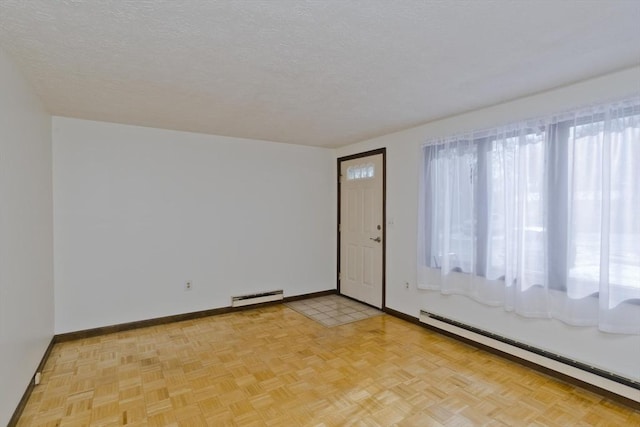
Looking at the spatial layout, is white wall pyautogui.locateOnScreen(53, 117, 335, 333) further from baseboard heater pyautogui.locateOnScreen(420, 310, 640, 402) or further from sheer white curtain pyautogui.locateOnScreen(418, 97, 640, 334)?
baseboard heater pyautogui.locateOnScreen(420, 310, 640, 402)

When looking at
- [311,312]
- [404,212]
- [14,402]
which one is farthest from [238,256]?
[14,402]

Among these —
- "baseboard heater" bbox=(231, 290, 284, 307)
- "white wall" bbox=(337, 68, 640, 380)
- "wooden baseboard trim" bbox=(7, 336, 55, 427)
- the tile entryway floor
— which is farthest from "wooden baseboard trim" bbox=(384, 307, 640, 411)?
"wooden baseboard trim" bbox=(7, 336, 55, 427)

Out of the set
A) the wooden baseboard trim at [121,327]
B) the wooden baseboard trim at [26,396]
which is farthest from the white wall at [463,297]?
the wooden baseboard trim at [26,396]

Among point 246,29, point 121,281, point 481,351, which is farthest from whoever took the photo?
point 121,281

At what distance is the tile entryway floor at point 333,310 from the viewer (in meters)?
4.02

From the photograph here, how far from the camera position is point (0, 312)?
1.85 meters

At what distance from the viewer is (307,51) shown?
196 cm

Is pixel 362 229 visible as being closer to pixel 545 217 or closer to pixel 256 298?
pixel 256 298

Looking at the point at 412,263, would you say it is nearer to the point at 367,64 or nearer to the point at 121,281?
the point at 367,64

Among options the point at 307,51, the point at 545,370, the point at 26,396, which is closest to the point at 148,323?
the point at 26,396

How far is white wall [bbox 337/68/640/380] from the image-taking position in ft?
7.58

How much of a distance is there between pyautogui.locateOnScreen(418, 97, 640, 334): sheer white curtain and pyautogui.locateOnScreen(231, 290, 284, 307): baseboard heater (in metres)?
2.10

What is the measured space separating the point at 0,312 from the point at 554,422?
3431 mm

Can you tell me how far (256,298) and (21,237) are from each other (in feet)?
8.87
